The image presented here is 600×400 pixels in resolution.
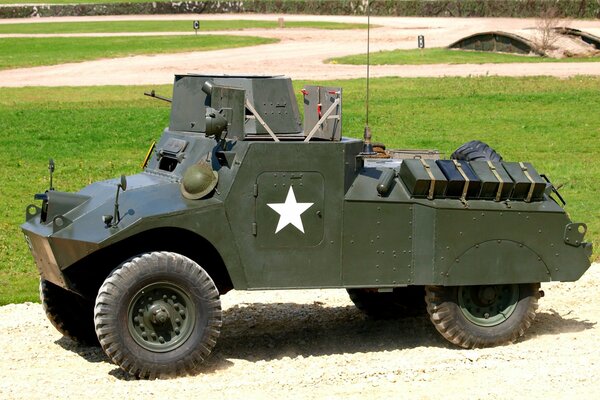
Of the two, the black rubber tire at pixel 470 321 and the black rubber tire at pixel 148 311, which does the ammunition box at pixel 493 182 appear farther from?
the black rubber tire at pixel 148 311

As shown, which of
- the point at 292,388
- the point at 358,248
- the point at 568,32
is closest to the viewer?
the point at 292,388

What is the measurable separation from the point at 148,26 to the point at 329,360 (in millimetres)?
58447

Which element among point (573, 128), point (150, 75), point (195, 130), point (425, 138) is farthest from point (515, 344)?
point (150, 75)

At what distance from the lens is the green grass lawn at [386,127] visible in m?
22.1

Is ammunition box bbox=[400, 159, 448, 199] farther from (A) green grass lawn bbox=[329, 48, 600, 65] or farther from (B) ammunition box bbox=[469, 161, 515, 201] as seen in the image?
(A) green grass lawn bbox=[329, 48, 600, 65]

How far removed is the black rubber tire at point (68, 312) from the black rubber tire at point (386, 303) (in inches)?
104

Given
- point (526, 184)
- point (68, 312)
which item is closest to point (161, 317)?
point (68, 312)

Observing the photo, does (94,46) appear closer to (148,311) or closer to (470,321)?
(470,321)

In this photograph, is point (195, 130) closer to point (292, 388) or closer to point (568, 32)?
point (292, 388)

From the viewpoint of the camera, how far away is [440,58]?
4441 centimetres

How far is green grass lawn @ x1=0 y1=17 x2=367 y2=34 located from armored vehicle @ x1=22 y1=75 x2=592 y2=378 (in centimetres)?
5236

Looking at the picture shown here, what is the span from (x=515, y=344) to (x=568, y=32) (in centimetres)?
3496

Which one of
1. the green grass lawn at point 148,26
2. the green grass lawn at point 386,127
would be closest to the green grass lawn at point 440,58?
the green grass lawn at point 386,127

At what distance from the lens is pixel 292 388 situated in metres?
10.3
